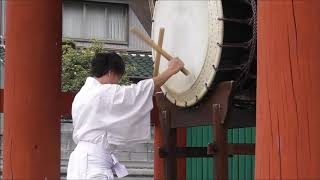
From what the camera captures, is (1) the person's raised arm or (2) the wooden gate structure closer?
(2) the wooden gate structure

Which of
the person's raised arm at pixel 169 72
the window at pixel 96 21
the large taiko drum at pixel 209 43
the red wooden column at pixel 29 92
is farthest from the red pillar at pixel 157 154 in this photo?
the window at pixel 96 21

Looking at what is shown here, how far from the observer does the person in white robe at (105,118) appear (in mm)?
2385

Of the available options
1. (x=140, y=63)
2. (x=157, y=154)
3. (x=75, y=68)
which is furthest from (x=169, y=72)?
(x=140, y=63)

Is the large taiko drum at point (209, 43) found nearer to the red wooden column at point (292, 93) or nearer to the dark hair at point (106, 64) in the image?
the dark hair at point (106, 64)

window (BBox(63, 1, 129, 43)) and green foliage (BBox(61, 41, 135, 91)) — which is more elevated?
window (BBox(63, 1, 129, 43))

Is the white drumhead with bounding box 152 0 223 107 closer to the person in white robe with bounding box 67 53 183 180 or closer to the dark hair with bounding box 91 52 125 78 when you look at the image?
the person in white robe with bounding box 67 53 183 180

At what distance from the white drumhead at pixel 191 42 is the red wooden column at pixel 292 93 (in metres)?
0.81

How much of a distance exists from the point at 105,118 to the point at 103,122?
18 mm

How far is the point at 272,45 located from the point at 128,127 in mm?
852

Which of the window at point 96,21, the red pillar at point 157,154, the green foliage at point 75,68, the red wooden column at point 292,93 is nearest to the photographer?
the red wooden column at point 292,93

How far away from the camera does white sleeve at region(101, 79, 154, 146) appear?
240 cm

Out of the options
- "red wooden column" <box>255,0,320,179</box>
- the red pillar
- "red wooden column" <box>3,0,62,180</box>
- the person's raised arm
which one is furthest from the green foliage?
"red wooden column" <box>255,0,320,179</box>

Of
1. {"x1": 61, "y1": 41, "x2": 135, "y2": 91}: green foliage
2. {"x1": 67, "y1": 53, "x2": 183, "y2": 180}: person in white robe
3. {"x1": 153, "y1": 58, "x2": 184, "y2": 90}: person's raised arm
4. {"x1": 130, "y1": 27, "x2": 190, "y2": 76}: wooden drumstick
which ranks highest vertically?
{"x1": 61, "y1": 41, "x2": 135, "y2": 91}: green foliage

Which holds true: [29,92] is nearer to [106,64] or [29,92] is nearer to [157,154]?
[106,64]
